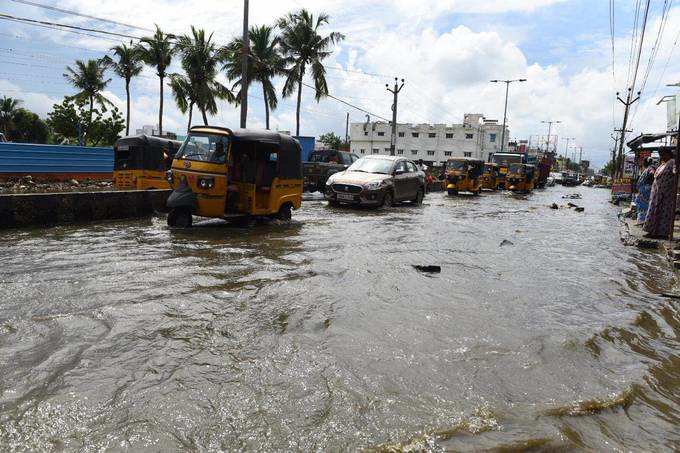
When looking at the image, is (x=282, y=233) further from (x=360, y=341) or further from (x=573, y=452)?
(x=573, y=452)

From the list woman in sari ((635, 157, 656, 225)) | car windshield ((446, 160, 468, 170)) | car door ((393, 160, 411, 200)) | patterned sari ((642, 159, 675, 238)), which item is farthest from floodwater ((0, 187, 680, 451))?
car windshield ((446, 160, 468, 170))

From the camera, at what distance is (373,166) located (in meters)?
16.3

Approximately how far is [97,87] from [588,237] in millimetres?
42012

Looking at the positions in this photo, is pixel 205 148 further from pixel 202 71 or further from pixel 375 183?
pixel 202 71

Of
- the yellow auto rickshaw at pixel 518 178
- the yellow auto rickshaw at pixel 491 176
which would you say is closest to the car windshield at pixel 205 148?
the yellow auto rickshaw at pixel 491 176

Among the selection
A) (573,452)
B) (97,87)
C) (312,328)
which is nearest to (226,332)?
(312,328)

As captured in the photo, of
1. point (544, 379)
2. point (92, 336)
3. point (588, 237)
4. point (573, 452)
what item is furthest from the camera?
point (588, 237)

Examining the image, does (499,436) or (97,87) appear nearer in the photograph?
(499,436)

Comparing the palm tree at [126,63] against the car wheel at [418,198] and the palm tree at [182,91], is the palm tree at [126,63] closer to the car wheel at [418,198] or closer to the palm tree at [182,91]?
the palm tree at [182,91]

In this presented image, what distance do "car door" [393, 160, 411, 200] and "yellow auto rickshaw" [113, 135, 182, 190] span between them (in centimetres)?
732

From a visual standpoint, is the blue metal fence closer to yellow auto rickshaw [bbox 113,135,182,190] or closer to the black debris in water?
yellow auto rickshaw [bbox 113,135,182,190]

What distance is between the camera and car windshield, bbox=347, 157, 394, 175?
634 inches

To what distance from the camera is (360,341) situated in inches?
161

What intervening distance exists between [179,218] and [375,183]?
274 inches
